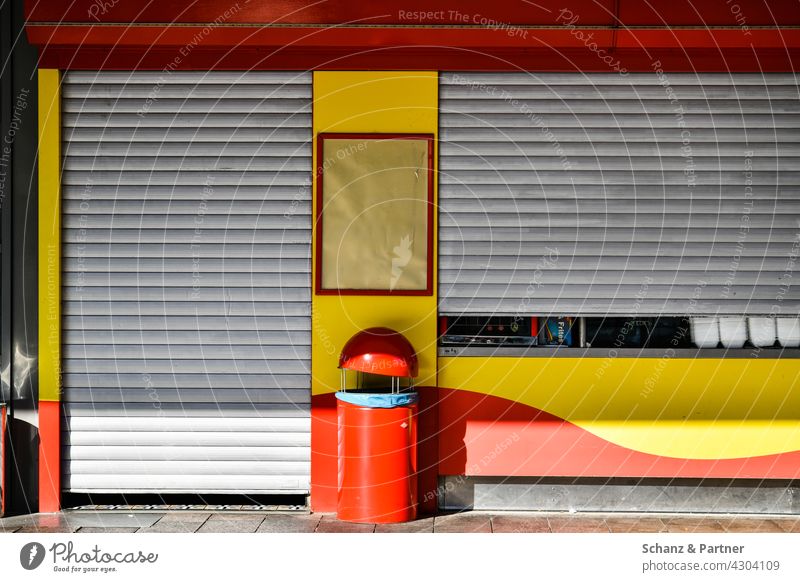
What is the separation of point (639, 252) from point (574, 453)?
1729 mm

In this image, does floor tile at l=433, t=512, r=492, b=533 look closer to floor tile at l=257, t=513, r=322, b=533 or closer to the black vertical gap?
floor tile at l=257, t=513, r=322, b=533

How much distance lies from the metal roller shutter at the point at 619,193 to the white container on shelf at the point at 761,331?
0.13 m

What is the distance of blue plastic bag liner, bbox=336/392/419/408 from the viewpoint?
21.8ft

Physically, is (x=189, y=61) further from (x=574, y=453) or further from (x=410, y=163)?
(x=574, y=453)

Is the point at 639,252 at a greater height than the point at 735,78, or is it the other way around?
the point at 735,78

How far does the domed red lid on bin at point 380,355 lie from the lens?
6.52 metres

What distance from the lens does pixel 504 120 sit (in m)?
7.21

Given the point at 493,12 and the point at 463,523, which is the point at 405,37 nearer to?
the point at 493,12

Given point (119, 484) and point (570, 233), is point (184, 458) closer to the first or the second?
point (119, 484)

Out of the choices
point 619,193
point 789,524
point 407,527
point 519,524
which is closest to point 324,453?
point 407,527

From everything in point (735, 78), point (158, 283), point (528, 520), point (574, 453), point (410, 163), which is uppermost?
point (735, 78)

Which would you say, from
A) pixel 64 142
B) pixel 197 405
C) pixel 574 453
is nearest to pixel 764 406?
pixel 574 453

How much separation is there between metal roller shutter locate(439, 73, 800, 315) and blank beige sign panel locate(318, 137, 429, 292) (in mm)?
224

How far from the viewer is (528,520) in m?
6.97
